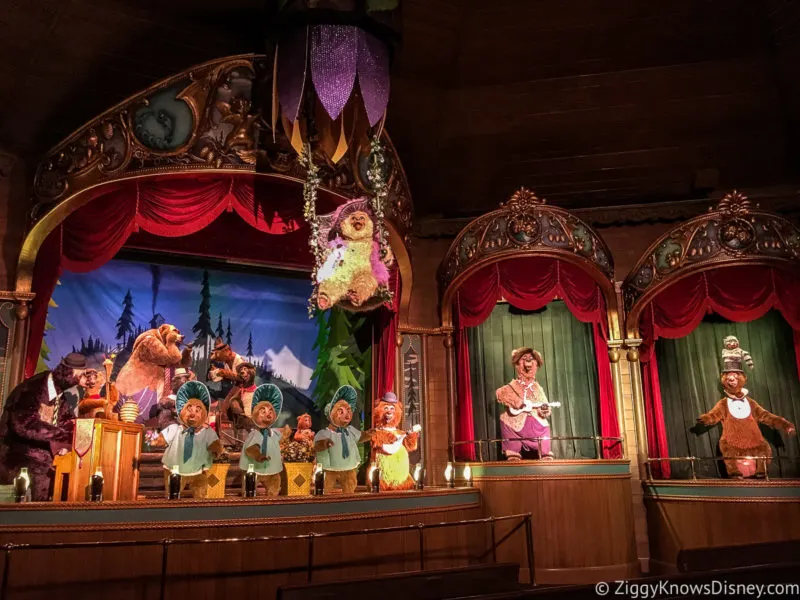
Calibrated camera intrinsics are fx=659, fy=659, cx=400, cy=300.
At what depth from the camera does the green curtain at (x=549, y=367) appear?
26.5 feet

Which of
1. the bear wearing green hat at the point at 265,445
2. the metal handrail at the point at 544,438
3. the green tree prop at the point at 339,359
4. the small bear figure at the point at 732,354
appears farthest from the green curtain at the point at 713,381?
the bear wearing green hat at the point at 265,445

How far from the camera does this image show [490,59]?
23.5ft

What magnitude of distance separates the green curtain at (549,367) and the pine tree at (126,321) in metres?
3.90

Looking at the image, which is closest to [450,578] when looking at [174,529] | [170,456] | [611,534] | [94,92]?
[174,529]

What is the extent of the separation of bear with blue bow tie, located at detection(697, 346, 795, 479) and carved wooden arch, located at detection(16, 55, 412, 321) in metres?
5.46

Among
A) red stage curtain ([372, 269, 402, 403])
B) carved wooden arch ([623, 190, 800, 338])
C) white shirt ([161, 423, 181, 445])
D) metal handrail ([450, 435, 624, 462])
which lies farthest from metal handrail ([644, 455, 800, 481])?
white shirt ([161, 423, 181, 445])

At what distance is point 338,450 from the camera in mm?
5461

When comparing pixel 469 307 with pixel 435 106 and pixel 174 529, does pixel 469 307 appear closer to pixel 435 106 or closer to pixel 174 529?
pixel 435 106

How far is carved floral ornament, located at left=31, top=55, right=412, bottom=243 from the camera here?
18.5 ft

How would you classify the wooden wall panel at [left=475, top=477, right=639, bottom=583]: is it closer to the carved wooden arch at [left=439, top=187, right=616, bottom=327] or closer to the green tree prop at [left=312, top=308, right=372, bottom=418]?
the green tree prop at [left=312, top=308, right=372, bottom=418]

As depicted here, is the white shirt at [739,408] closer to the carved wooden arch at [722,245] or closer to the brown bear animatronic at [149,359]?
the carved wooden arch at [722,245]

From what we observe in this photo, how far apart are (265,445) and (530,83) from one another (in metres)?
4.90

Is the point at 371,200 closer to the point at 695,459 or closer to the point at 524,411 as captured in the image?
the point at 524,411

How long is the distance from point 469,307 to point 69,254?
4.12 m
